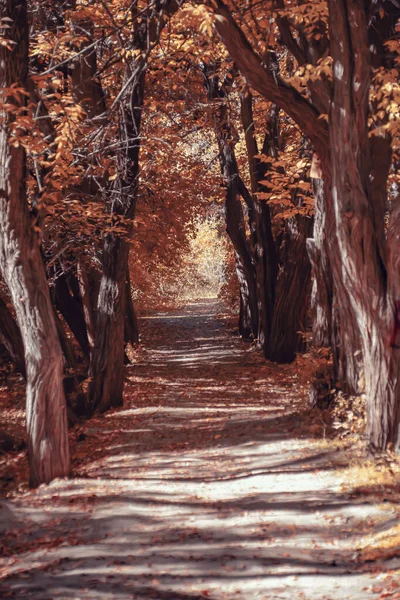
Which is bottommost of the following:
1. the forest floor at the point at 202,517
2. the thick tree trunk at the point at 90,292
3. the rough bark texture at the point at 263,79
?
the forest floor at the point at 202,517

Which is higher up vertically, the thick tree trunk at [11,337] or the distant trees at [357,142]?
the distant trees at [357,142]

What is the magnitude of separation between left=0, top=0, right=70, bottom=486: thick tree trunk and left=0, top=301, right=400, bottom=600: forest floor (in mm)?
551

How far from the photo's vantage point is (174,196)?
20.7 meters

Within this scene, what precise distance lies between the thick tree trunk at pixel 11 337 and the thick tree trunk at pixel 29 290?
4064mm

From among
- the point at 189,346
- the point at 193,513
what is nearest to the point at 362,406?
the point at 193,513

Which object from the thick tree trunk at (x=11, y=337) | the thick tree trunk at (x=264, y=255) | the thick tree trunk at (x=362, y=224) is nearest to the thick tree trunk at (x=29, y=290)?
the thick tree trunk at (x=362, y=224)

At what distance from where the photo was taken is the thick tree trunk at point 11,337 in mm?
12484

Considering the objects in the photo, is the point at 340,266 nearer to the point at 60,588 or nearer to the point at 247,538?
the point at 247,538

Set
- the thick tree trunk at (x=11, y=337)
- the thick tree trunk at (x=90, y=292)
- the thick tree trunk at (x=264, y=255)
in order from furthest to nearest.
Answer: the thick tree trunk at (x=264, y=255)
the thick tree trunk at (x=90, y=292)
the thick tree trunk at (x=11, y=337)

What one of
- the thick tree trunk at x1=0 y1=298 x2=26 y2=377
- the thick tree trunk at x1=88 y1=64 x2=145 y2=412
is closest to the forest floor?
the thick tree trunk at x1=88 y1=64 x2=145 y2=412

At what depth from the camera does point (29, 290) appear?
840 centimetres

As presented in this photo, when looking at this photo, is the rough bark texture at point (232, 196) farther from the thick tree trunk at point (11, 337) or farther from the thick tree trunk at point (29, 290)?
the thick tree trunk at point (29, 290)

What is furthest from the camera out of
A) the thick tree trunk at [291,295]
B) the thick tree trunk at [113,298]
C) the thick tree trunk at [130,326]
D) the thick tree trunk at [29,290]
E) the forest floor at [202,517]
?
the thick tree trunk at [130,326]

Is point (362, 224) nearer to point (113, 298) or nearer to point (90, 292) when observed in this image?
point (113, 298)
